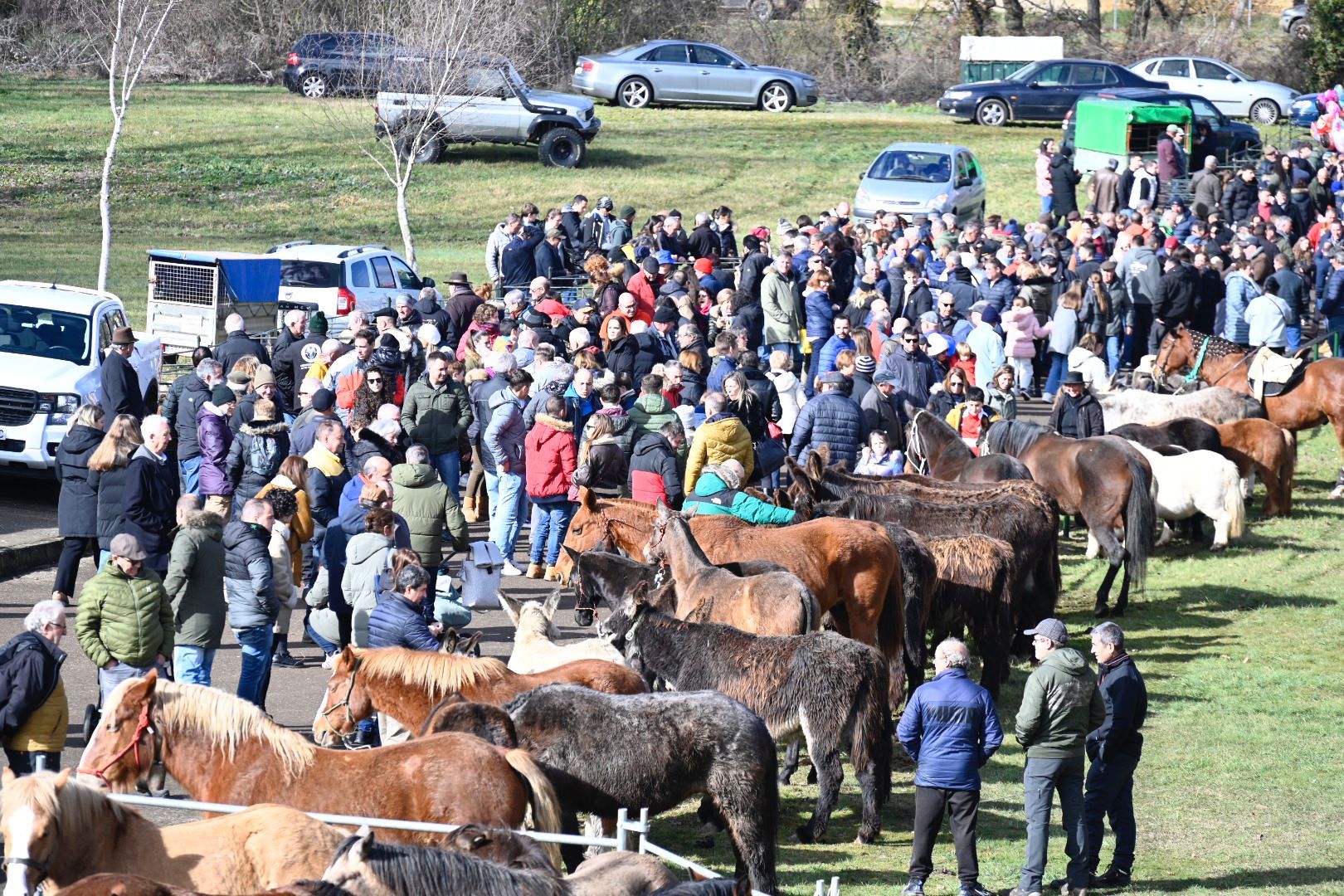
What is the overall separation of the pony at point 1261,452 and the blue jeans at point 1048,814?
1017 cm

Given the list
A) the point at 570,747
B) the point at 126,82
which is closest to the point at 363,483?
the point at 570,747

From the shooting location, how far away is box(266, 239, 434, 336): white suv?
75.5 ft

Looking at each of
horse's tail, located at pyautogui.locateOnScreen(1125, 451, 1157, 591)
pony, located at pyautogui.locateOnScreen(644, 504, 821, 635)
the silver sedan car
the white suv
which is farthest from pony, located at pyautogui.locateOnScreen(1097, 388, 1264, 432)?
the silver sedan car

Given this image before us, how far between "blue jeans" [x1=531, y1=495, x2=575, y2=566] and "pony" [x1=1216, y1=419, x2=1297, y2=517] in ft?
27.1

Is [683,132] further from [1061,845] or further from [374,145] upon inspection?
[1061,845]

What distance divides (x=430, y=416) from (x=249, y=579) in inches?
181

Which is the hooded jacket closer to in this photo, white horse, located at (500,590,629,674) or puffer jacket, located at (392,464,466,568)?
white horse, located at (500,590,629,674)

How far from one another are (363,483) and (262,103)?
34.1 metres

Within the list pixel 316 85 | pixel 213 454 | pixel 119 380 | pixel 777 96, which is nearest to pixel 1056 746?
pixel 213 454

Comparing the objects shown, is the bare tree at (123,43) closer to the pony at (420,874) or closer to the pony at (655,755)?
the pony at (655,755)

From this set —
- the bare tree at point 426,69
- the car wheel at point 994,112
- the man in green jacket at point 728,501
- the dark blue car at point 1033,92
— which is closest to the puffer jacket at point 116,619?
the man in green jacket at point 728,501

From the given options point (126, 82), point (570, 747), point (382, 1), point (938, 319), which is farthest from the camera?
point (382, 1)

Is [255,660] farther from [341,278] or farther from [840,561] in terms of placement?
[341,278]

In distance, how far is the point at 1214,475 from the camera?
1684 cm
